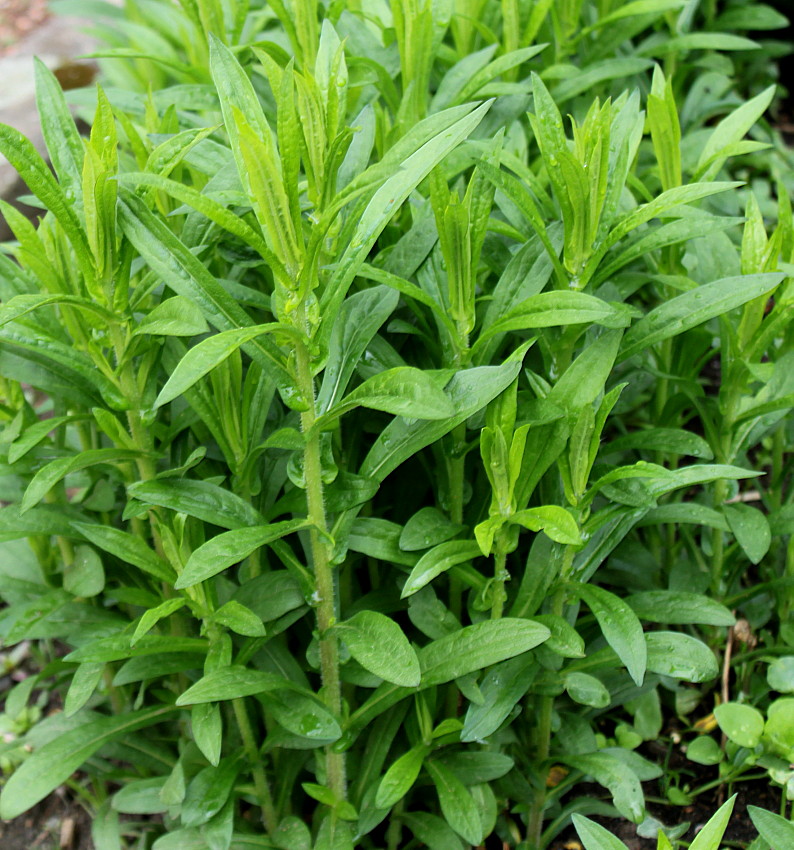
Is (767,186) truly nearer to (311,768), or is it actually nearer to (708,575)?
(708,575)

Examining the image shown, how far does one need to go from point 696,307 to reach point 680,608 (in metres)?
0.62

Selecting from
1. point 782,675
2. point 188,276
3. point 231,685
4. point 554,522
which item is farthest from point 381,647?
point 782,675

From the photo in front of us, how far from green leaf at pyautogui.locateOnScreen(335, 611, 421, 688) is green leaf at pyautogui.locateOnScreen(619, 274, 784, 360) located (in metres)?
0.71

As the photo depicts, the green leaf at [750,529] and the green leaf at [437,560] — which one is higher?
the green leaf at [437,560]

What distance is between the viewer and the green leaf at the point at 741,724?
2.00 metres

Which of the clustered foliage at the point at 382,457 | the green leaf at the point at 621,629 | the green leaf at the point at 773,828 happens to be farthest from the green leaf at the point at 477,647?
the green leaf at the point at 773,828

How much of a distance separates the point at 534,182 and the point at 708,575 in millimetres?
1002

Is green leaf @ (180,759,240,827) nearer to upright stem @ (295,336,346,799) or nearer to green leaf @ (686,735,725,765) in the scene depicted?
upright stem @ (295,336,346,799)

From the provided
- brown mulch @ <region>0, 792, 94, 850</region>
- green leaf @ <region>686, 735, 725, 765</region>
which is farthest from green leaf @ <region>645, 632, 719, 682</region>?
brown mulch @ <region>0, 792, 94, 850</region>

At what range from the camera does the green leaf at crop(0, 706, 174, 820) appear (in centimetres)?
196

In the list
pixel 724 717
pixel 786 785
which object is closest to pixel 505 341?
pixel 724 717

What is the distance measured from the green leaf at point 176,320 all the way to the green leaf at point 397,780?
912 millimetres

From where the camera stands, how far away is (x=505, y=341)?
2.07 metres

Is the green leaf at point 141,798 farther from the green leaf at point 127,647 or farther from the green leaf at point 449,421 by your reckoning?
the green leaf at point 449,421
